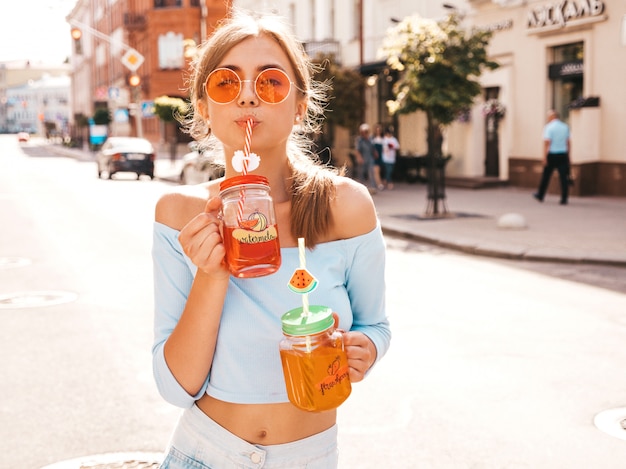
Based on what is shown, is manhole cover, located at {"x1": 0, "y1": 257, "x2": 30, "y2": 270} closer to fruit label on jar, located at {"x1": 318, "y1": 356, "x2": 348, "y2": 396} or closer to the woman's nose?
the woman's nose

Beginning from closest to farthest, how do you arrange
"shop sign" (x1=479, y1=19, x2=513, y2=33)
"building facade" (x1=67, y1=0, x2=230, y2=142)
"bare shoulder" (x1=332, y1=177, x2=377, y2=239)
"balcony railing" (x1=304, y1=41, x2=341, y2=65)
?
1. "bare shoulder" (x1=332, y1=177, x2=377, y2=239)
2. "shop sign" (x1=479, y1=19, x2=513, y2=33)
3. "balcony railing" (x1=304, y1=41, x2=341, y2=65)
4. "building facade" (x1=67, y1=0, x2=230, y2=142)

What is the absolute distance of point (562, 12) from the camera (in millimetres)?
21625

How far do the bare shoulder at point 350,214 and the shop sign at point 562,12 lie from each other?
65.0ft

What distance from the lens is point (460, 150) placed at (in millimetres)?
26562

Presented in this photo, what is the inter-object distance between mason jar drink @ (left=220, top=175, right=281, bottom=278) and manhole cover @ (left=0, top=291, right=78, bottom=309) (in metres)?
7.34

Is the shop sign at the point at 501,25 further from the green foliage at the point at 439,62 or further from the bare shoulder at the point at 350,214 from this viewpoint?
the bare shoulder at the point at 350,214

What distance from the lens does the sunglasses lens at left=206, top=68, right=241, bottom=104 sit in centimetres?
212

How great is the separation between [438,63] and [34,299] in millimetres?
9570

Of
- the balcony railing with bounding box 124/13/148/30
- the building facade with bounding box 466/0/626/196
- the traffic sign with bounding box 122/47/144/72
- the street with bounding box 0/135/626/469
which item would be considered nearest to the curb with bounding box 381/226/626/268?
the street with bounding box 0/135/626/469

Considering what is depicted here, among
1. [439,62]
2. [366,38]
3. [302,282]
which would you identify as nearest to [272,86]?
[302,282]

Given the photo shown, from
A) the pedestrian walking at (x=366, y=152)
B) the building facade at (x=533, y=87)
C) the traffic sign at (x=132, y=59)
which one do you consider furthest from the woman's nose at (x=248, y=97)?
the traffic sign at (x=132, y=59)

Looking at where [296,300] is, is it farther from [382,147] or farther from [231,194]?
[382,147]

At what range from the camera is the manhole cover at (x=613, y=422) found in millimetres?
4906

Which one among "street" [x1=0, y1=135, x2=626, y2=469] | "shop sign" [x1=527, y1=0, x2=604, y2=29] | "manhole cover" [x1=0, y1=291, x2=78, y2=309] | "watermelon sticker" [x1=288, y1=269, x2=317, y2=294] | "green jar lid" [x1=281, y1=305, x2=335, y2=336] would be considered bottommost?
"street" [x1=0, y1=135, x2=626, y2=469]
